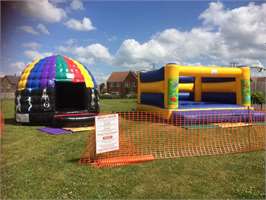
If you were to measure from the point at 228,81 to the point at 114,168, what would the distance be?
33.2 feet

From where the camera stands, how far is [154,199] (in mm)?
3809

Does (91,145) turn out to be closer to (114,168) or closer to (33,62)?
(114,168)

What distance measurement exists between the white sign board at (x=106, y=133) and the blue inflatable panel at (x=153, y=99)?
6.33 meters

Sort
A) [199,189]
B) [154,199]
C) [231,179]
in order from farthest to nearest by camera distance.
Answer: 1. [231,179]
2. [199,189]
3. [154,199]

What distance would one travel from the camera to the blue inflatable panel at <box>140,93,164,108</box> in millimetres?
11876

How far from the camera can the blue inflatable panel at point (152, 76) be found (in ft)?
39.0

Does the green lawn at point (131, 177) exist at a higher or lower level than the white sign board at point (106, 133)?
lower

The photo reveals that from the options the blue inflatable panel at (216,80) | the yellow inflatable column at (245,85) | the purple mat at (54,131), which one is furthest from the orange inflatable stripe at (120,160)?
the blue inflatable panel at (216,80)

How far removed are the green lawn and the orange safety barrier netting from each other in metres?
0.34

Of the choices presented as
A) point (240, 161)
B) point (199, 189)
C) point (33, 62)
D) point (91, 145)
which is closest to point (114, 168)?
point (91, 145)

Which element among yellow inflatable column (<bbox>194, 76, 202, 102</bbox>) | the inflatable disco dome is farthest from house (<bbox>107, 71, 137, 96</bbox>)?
the inflatable disco dome

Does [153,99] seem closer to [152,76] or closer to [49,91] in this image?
[152,76]

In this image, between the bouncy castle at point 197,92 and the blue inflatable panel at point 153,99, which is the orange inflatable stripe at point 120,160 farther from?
the blue inflatable panel at point 153,99

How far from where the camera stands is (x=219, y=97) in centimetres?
1415
